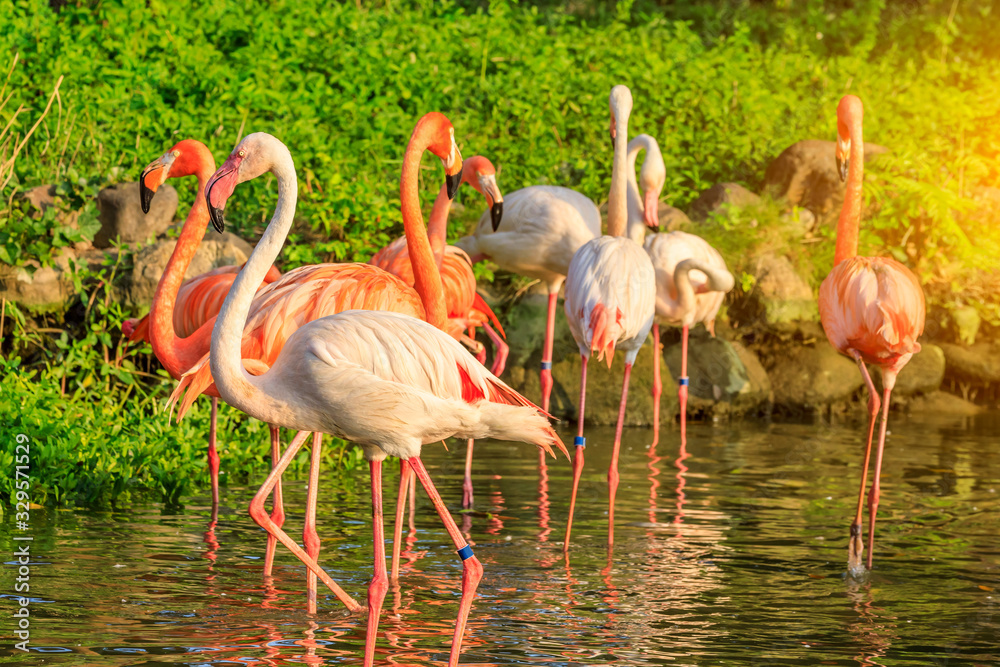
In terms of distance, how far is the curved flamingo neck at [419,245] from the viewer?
4.75 metres

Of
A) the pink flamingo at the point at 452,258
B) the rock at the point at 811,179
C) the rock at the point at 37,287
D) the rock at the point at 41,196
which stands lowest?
the rock at the point at 37,287

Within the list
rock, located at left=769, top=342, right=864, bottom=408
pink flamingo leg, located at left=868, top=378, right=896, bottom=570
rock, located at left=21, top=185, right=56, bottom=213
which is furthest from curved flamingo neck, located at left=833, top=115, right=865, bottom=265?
rock, located at left=21, top=185, right=56, bottom=213

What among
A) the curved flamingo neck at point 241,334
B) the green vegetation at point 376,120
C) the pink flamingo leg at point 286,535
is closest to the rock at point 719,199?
the green vegetation at point 376,120

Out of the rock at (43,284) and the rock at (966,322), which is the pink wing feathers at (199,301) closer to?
the rock at (43,284)

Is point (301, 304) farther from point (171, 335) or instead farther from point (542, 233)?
point (542, 233)

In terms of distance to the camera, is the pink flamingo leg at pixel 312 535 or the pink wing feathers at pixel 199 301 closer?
the pink flamingo leg at pixel 312 535

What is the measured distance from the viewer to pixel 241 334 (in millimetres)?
3613

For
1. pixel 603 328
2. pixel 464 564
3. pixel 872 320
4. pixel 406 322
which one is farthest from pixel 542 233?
pixel 464 564

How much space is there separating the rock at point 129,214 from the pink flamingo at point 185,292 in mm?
1950

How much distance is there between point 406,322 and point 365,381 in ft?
1.13

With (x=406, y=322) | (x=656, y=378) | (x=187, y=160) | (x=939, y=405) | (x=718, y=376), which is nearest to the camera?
(x=406, y=322)

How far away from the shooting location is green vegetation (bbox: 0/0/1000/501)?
727cm

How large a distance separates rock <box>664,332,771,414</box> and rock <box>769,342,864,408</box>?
33 centimetres

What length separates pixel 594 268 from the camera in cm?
596
